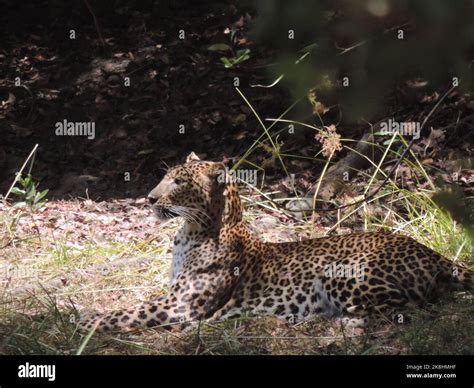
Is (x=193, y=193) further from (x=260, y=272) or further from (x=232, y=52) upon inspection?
(x=232, y=52)

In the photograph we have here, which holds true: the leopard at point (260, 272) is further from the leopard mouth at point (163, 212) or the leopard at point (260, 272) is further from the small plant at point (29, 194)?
the small plant at point (29, 194)

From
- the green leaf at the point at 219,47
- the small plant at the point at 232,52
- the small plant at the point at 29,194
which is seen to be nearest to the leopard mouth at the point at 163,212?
the small plant at the point at 29,194

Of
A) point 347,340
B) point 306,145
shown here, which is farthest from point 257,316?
point 306,145

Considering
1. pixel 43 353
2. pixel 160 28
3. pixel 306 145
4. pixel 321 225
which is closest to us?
pixel 43 353

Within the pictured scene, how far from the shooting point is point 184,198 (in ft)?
21.0

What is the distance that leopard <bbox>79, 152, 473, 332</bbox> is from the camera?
5996 mm

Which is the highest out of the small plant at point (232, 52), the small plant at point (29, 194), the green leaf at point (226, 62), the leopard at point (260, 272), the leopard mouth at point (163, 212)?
the small plant at point (232, 52)

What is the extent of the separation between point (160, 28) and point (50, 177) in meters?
3.60

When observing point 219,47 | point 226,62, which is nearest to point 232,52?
point 219,47

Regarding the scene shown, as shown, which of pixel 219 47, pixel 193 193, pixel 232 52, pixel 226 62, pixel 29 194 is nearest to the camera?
pixel 193 193

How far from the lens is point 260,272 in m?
6.48

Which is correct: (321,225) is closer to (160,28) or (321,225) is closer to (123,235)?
(123,235)

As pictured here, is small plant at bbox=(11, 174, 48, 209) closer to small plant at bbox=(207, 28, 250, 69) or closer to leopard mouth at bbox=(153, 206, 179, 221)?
leopard mouth at bbox=(153, 206, 179, 221)

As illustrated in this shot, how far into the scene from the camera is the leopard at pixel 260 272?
6.00m
